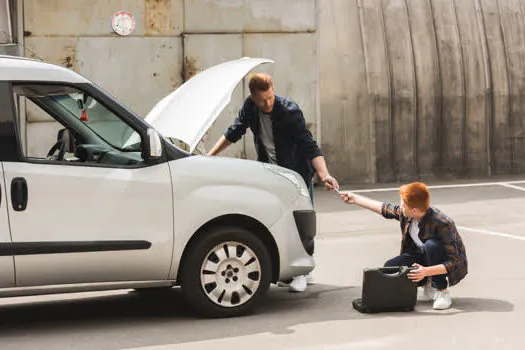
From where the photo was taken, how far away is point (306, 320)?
23.9ft

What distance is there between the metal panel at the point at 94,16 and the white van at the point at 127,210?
29.8 feet

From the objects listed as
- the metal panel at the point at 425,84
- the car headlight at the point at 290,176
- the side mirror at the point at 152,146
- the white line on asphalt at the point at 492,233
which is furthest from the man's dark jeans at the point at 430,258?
the metal panel at the point at 425,84

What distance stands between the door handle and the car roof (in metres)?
0.67

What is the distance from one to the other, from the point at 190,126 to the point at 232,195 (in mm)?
960

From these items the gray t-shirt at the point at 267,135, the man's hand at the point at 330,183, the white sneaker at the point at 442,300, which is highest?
the gray t-shirt at the point at 267,135

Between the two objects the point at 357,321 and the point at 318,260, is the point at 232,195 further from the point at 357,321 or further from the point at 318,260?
the point at 318,260

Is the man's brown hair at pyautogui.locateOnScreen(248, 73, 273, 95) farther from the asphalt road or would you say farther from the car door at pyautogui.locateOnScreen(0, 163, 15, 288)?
the car door at pyautogui.locateOnScreen(0, 163, 15, 288)

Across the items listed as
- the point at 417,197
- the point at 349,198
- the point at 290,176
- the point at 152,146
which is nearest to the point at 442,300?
the point at 417,197

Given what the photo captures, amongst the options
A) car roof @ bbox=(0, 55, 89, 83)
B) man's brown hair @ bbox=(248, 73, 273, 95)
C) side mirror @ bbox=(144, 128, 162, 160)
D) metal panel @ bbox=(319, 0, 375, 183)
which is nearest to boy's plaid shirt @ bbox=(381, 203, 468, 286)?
man's brown hair @ bbox=(248, 73, 273, 95)

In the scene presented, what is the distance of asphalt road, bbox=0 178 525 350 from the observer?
21.6 feet

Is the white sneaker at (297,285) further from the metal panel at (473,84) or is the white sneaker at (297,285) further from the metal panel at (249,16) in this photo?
the metal panel at (473,84)

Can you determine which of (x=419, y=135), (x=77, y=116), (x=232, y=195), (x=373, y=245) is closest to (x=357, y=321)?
(x=232, y=195)

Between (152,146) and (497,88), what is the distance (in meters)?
13.1

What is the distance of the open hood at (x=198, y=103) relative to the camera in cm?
795
